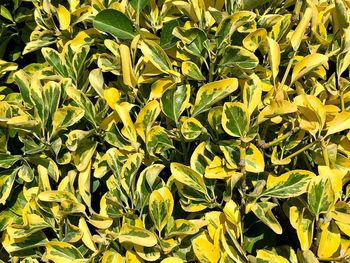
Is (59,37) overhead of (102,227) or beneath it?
overhead

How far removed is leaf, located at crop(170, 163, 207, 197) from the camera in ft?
4.36

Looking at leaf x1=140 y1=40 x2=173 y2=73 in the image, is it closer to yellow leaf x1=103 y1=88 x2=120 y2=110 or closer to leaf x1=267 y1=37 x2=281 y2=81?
yellow leaf x1=103 y1=88 x2=120 y2=110

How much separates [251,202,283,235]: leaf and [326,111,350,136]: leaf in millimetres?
232

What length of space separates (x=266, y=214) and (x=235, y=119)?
234 mm

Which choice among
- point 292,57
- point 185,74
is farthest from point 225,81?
point 292,57

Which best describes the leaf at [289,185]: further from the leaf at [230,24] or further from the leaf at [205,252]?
the leaf at [230,24]

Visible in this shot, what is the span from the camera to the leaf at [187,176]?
133 centimetres

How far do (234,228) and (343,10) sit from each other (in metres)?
0.63

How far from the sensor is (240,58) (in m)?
1.36

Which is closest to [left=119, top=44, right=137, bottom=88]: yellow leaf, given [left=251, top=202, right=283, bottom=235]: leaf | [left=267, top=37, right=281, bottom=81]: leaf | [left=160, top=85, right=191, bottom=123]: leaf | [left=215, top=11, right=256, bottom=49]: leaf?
[left=160, top=85, right=191, bottom=123]: leaf

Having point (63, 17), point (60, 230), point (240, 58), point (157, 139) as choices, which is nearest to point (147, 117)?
point (157, 139)

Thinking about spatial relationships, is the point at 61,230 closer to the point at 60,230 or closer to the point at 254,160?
the point at 60,230

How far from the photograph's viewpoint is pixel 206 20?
1.51 m

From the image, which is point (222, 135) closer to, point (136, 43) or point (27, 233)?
point (136, 43)
